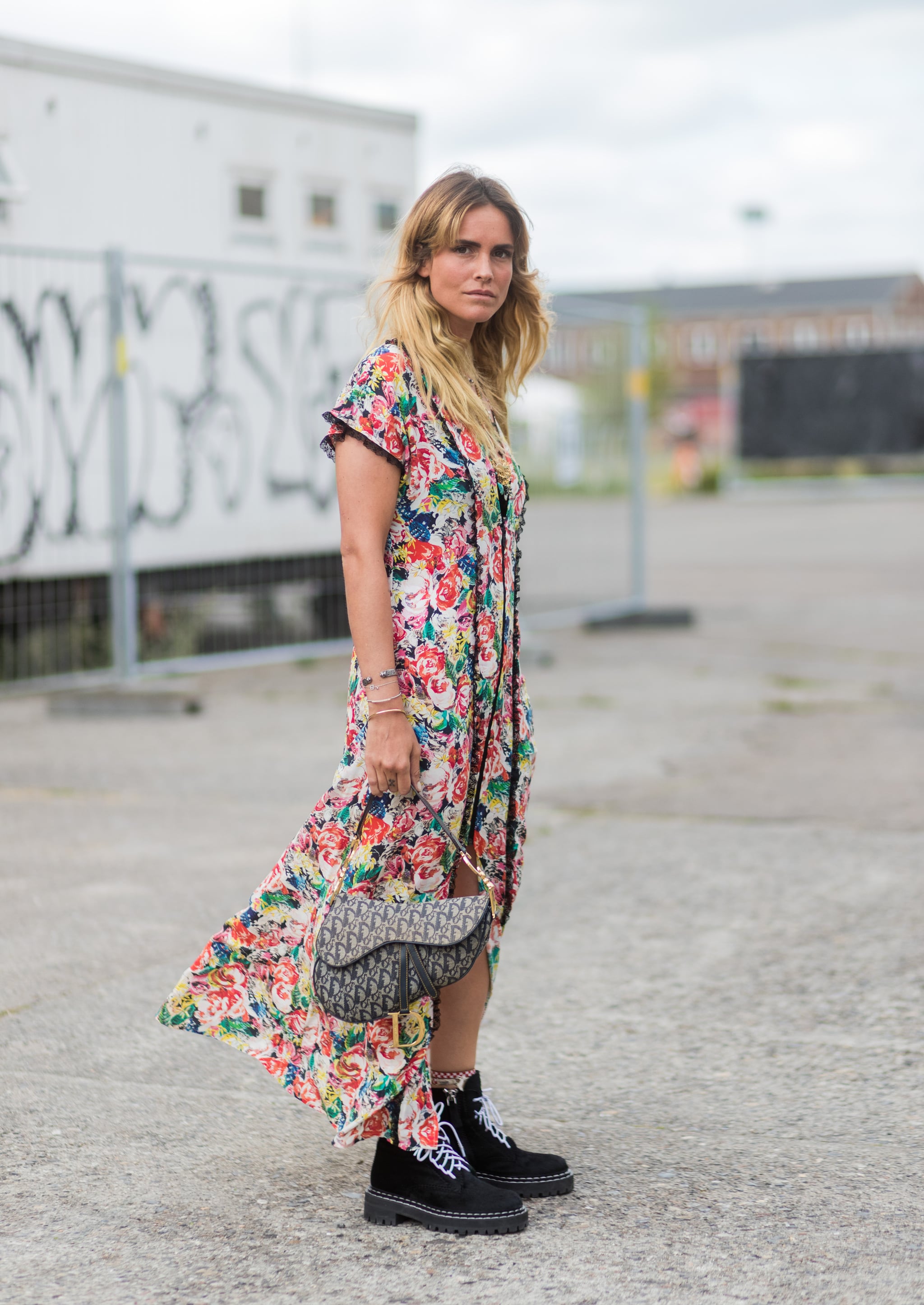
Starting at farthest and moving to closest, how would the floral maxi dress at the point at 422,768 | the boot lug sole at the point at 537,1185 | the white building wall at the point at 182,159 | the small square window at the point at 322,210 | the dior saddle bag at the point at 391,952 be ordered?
1. the small square window at the point at 322,210
2. the white building wall at the point at 182,159
3. the boot lug sole at the point at 537,1185
4. the floral maxi dress at the point at 422,768
5. the dior saddle bag at the point at 391,952

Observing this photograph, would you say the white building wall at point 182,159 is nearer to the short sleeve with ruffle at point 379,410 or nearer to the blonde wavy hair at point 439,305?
the blonde wavy hair at point 439,305

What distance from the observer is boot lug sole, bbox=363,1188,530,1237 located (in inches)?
113

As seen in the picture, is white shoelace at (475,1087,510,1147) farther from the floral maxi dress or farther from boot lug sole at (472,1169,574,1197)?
the floral maxi dress

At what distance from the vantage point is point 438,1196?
292 centimetres

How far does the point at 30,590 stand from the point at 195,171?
10.1 feet

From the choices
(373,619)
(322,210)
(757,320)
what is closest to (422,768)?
(373,619)

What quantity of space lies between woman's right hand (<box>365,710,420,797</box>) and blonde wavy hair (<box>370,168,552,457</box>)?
0.53m

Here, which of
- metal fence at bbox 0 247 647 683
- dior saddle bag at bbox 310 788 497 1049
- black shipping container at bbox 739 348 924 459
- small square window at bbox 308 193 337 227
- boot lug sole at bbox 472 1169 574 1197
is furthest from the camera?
black shipping container at bbox 739 348 924 459

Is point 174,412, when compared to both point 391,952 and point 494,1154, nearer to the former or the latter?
point 494,1154

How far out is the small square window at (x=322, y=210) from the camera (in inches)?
440

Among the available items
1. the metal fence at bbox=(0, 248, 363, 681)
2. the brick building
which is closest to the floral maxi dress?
the metal fence at bbox=(0, 248, 363, 681)

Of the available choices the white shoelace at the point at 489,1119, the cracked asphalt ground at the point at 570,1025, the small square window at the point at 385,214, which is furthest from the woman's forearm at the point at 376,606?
the small square window at the point at 385,214

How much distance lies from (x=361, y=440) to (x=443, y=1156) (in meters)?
1.28

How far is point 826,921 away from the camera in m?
4.85
